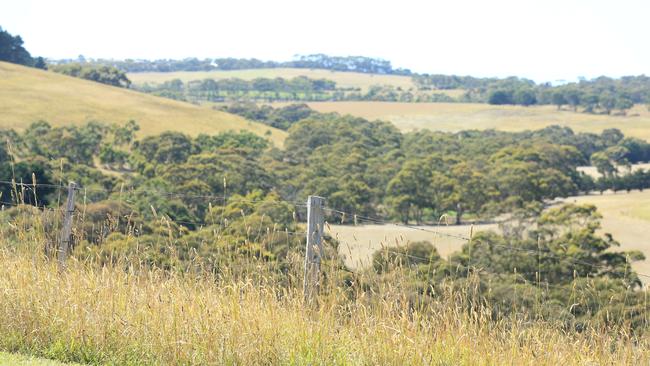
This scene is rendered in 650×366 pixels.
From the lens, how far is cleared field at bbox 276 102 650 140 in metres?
139

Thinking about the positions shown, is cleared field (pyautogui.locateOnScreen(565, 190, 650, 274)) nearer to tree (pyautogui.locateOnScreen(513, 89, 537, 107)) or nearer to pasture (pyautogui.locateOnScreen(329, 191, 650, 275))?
pasture (pyautogui.locateOnScreen(329, 191, 650, 275))

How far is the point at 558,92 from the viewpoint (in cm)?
16862

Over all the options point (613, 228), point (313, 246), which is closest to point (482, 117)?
point (613, 228)

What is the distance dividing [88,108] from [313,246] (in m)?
93.7

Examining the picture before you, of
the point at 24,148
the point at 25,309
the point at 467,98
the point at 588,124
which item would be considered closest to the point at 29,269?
the point at 25,309

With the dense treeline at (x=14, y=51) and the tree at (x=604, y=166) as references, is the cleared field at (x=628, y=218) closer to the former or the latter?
the tree at (x=604, y=166)

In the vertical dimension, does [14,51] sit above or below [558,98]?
above

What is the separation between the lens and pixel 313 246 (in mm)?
6988

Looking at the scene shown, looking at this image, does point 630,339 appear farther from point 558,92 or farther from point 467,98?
point 467,98

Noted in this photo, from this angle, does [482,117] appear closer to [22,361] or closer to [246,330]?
[246,330]

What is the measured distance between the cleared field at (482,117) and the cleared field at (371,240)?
81798mm

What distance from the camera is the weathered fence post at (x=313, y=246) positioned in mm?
6969

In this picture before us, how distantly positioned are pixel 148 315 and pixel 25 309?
3.25 ft

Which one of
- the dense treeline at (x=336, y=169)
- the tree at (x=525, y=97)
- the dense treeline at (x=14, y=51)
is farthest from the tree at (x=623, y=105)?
the dense treeline at (x=14, y=51)
